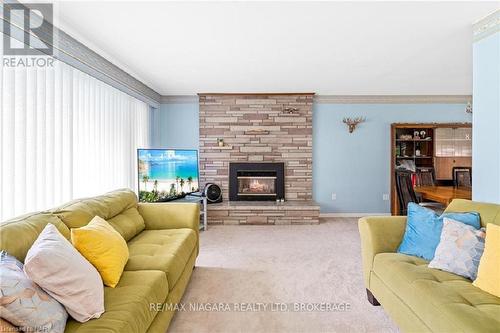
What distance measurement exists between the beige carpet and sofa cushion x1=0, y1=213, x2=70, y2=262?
3.58 ft

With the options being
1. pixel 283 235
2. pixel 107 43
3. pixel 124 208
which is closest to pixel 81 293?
pixel 124 208

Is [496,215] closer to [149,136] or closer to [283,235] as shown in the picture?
[283,235]

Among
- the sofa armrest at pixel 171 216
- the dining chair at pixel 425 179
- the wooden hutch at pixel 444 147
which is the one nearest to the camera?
the sofa armrest at pixel 171 216

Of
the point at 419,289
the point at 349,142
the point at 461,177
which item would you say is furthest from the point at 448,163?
the point at 419,289

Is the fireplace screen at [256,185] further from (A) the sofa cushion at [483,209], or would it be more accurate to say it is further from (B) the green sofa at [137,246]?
(A) the sofa cushion at [483,209]

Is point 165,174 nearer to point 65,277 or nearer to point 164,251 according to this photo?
point 164,251

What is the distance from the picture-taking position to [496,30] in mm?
2230

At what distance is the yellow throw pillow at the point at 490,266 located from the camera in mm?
1537

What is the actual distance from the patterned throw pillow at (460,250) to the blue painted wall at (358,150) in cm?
348

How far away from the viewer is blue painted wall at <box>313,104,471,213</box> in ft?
17.6

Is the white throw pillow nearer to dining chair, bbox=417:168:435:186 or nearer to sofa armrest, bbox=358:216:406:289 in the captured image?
sofa armrest, bbox=358:216:406:289

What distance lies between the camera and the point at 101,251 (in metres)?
1.69

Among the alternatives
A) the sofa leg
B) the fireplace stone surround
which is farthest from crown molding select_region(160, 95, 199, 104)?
the sofa leg

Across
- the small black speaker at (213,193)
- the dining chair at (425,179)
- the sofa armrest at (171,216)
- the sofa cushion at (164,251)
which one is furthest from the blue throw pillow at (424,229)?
the small black speaker at (213,193)
